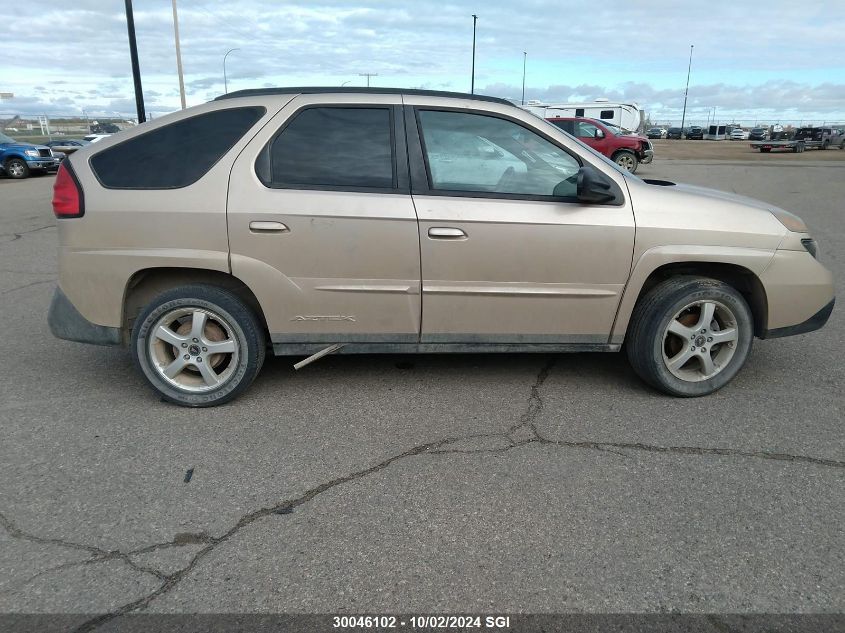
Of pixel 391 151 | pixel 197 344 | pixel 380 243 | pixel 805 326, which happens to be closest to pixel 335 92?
pixel 391 151

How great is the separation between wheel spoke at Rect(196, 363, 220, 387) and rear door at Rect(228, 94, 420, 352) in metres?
0.42

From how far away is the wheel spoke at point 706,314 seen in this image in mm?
3889

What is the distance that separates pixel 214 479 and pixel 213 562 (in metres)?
0.64

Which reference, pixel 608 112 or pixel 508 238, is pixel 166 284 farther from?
pixel 608 112

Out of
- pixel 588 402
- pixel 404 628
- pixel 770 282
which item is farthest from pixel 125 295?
pixel 770 282

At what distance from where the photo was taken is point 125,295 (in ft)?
12.3

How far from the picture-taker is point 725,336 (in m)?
3.94

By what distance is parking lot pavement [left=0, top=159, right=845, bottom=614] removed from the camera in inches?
93.0

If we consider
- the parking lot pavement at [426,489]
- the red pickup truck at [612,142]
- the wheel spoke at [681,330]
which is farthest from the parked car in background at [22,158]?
the wheel spoke at [681,330]

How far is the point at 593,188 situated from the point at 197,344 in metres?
2.47

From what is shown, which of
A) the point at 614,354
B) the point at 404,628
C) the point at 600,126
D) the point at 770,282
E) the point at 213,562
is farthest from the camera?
the point at 600,126

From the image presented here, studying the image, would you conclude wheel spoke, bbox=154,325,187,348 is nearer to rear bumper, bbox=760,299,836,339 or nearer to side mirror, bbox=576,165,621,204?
side mirror, bbox=576,165,621,204

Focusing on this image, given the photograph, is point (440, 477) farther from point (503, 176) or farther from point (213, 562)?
point (503, 176)

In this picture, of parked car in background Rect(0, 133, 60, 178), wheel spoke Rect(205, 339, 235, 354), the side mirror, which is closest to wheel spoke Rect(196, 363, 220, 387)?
wheel spoke Rect(205, 339, 235, 354)
